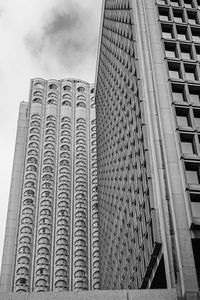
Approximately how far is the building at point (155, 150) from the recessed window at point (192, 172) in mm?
86

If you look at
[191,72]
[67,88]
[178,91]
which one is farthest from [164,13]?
[67,88]

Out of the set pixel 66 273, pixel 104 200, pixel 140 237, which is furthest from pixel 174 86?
pixel 66 273

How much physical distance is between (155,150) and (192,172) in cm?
406

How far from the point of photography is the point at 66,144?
346 ft

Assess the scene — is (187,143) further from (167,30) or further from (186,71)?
(167,30)

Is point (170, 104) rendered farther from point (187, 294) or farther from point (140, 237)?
point (187, 294)

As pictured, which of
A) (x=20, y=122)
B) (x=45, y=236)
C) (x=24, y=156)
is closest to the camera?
(x=45, y=236)

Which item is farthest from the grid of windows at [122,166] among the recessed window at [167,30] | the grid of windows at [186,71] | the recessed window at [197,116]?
the recessed window at [197,116]

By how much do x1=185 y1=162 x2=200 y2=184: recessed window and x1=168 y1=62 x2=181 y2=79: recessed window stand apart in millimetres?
11925

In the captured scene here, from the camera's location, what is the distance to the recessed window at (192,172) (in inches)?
1556

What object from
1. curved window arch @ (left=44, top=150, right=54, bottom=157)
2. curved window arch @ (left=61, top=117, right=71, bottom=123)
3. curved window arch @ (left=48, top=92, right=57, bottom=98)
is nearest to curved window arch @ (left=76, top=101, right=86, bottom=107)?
curved window arch @ (left=61, top=117, right=71, bottom=123)

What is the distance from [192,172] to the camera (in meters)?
40.2

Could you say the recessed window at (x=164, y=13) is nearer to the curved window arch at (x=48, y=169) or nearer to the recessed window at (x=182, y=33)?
the recessed window at (x=182, y=33)

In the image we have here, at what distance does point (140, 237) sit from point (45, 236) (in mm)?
44825
